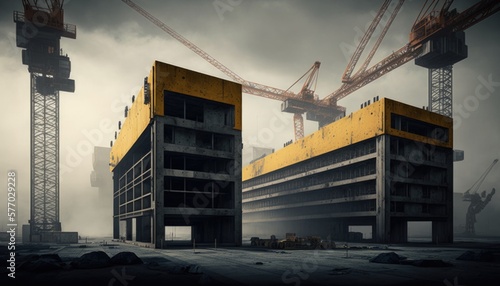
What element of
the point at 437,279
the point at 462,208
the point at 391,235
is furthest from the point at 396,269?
the point at 462,208

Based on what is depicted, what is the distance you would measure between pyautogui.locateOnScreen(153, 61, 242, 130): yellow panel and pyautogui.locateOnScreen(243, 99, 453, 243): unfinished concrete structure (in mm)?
16962

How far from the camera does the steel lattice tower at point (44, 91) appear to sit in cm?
6462

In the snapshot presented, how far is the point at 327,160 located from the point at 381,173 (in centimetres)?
1346

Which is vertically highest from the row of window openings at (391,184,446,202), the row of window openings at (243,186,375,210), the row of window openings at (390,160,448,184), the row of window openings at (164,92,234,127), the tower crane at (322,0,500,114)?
the tower crane at (322,0,500,114)

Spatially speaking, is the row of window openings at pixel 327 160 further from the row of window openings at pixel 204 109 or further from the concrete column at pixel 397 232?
the row of window openings at pixel 204 109

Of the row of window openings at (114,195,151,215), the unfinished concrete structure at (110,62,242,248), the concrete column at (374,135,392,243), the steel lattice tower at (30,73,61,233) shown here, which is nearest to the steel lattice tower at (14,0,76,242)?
the steel lattice tower at (30,73,61,233)

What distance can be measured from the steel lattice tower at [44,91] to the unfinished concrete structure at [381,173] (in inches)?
1809

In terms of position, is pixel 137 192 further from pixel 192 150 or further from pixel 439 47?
pixel 439 47

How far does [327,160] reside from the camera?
179 ft

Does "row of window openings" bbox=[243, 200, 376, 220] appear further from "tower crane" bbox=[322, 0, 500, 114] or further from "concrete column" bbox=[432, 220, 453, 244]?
"tower crane" bbox=[322, 0, 500, 114]

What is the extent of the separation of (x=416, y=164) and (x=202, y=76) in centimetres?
2755

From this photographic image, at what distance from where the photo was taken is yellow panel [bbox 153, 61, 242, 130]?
32375mm

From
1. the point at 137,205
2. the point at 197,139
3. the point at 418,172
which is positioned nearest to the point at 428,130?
the point at 418,172

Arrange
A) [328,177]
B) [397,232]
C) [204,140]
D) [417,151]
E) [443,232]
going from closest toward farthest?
[204,140]
[397,232]
[417,151]
[443,232]
[328,177]
